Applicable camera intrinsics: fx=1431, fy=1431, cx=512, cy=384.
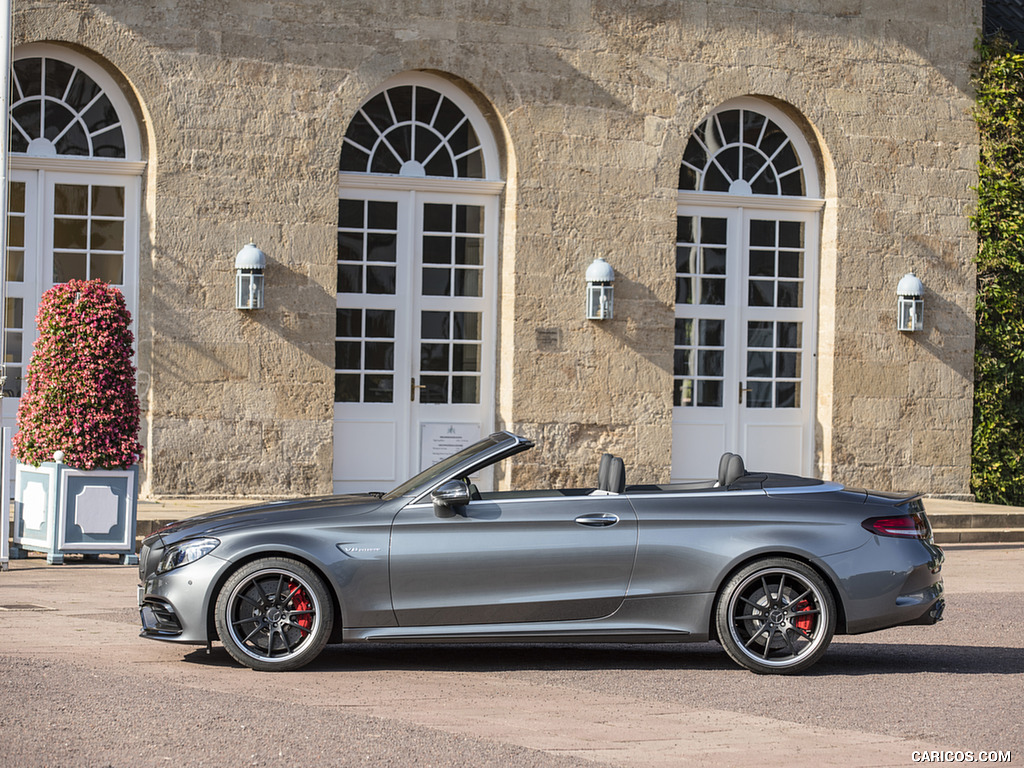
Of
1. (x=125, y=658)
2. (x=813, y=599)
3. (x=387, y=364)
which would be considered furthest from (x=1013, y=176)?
(x=125, y=658)

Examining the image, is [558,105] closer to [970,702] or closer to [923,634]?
[923,634]

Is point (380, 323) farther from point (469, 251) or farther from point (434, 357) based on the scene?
point (469, 251)

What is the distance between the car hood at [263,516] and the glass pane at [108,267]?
8246mm

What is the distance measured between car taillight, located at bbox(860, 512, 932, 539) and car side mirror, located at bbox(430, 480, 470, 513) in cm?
217

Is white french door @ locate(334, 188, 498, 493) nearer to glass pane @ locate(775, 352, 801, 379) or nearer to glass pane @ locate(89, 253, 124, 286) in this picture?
glass pane @ locate(89, 253, 124, 286)

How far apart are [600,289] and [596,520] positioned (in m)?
9.14

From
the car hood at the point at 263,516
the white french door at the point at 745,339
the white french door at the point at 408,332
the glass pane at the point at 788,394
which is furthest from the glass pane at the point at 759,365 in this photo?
the car hood at the point at 263,516

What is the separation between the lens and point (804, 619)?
7688 mm

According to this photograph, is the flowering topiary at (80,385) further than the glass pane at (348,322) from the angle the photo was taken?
No

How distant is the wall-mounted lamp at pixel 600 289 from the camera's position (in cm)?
1655

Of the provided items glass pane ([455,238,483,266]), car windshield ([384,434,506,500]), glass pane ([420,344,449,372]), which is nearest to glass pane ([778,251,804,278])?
glass pane ([455,238,483,266])

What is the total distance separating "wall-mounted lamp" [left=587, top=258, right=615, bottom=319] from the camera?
16.5m

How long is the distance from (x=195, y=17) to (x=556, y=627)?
396 inches

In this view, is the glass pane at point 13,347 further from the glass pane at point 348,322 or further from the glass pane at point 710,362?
the glass pane at point 710,362
